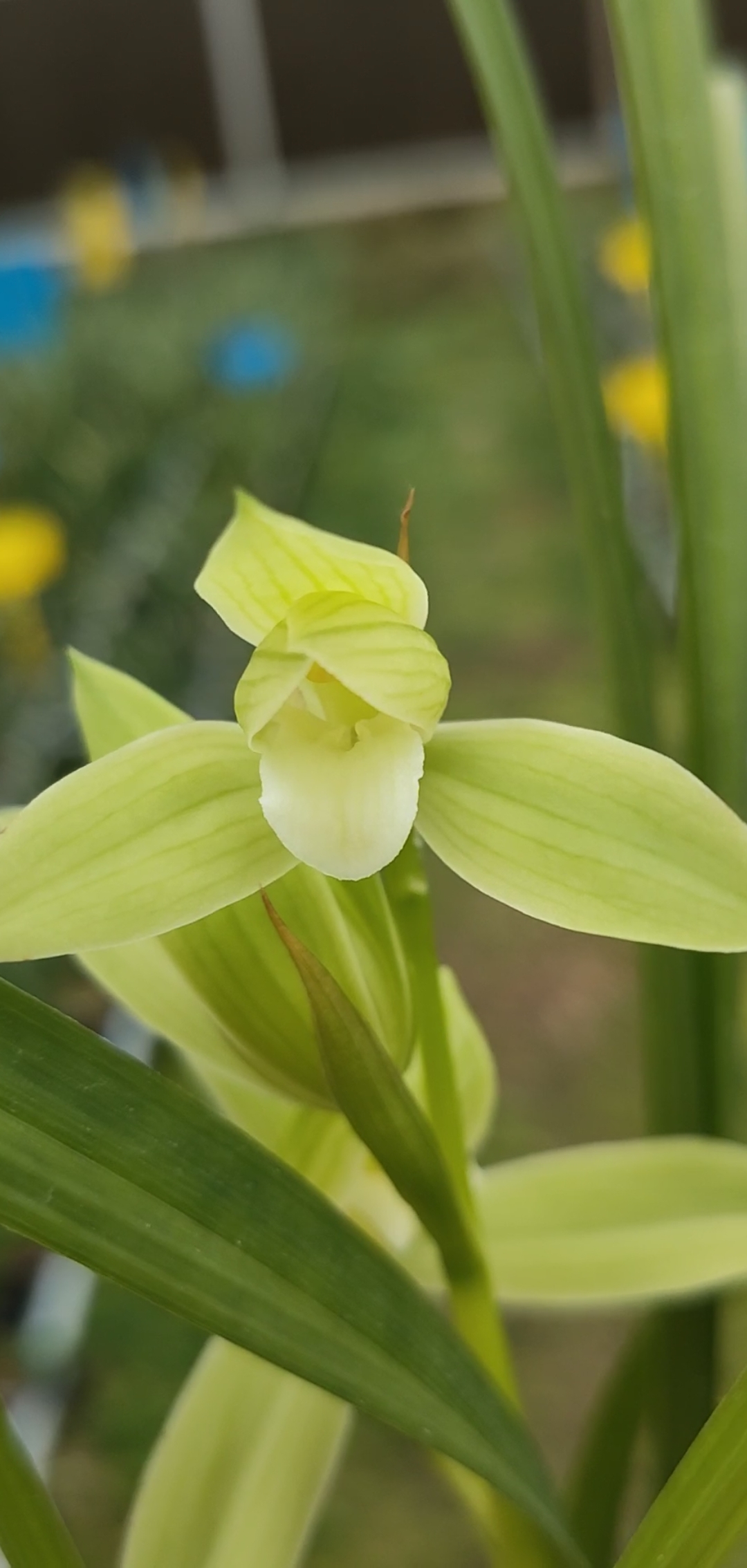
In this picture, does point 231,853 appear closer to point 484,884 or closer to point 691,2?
point 484,884

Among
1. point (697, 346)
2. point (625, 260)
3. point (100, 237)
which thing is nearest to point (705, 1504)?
point (697, 346)

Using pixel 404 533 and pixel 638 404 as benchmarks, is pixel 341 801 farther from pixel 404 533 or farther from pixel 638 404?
pixel 638 404

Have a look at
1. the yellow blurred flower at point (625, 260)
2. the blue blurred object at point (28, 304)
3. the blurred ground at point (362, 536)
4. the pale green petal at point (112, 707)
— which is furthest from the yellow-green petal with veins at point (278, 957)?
the blue blurred object at point (28, 304)

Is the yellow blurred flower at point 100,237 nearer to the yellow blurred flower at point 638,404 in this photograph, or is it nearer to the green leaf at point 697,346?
the yellow blurred flower at point 638,404

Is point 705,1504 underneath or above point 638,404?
above

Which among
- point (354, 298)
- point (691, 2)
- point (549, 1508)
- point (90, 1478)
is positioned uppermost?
point (691, 2)

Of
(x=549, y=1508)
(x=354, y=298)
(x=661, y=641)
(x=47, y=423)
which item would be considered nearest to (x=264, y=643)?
(x=549, y=1508)
